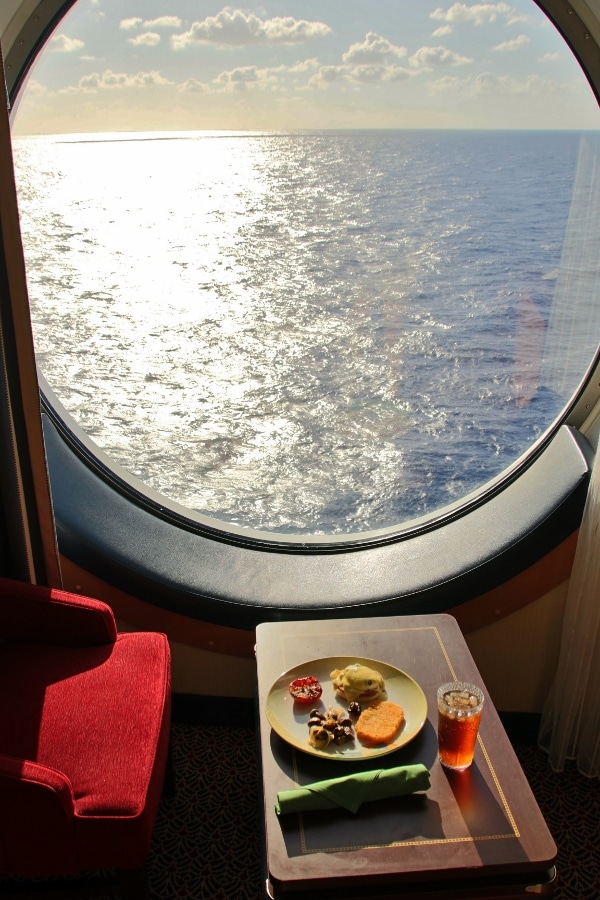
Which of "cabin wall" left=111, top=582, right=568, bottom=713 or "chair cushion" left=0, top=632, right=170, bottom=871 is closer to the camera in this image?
"chair cushion" left=0, top=632, right=170, bottom=871

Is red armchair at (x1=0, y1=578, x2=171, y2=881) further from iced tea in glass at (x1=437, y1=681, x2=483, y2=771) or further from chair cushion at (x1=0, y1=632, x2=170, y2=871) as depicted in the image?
iced tea in glass at (x1=437, y1=681, x2=483, y2=771)

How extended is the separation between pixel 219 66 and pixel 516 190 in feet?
6.83

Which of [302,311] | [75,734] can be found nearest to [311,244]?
[302,311]

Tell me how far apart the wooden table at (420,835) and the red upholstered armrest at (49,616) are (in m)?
0.46

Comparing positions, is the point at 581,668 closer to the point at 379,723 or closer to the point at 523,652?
the point at 523,652

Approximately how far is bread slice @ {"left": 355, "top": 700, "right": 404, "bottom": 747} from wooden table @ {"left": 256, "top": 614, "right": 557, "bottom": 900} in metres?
0.03

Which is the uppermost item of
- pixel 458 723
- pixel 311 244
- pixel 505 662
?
pixel 311 244

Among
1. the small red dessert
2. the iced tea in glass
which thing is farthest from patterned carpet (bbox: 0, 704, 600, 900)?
the iced tea in glass

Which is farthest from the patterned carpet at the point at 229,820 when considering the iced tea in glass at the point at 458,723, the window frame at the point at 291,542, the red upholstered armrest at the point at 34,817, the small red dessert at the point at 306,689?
the iced tea in glass at the point at 458,723

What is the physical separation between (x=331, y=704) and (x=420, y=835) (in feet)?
1.03

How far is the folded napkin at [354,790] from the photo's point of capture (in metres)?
1.12

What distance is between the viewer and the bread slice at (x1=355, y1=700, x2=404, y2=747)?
1.27m

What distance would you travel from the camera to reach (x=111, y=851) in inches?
47.7

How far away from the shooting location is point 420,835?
1.10 m
